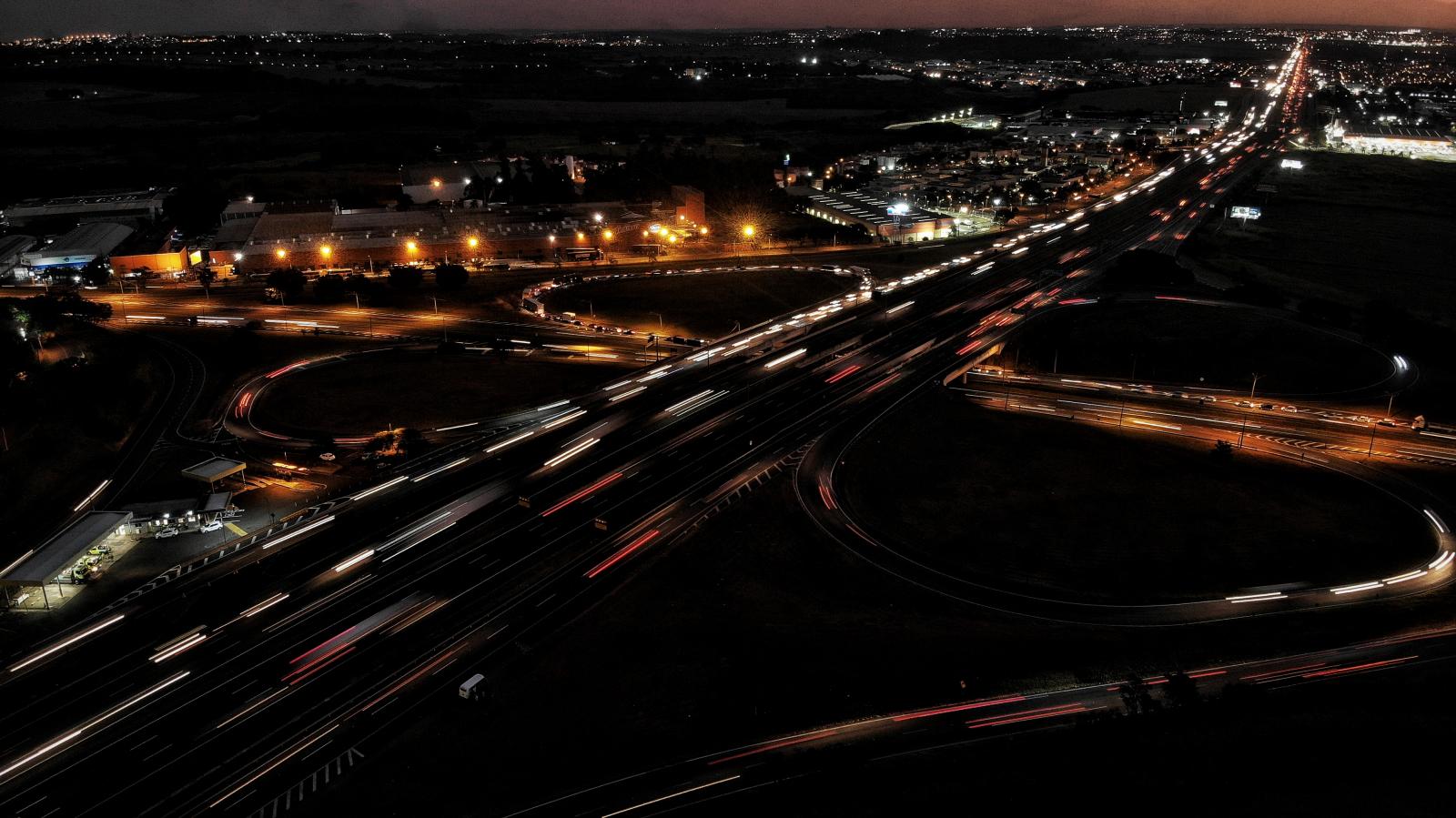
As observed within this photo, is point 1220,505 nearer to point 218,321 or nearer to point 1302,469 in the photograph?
point 1302,469

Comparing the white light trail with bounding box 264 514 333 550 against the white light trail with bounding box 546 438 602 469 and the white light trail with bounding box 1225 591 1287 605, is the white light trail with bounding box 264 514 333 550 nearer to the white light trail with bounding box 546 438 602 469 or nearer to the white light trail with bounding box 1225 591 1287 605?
the white light trail with bounding box 546 438 602 469

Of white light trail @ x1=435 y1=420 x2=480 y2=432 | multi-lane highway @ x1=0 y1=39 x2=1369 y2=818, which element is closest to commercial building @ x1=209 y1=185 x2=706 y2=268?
multi-lane highway @ x1=0 y1=39 x2=1369 y2=818

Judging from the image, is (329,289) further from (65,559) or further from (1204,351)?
(1204,351)

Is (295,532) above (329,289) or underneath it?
underneath

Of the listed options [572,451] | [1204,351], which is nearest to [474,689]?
[572,451]

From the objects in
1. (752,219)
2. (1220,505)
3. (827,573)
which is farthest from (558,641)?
(752,219)

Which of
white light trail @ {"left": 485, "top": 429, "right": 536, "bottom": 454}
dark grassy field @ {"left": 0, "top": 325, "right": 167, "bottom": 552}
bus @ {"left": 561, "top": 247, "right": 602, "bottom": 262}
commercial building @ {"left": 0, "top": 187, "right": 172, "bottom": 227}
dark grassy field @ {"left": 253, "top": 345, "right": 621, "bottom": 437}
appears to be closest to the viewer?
dark grassy field @ {"left": 0, "top": 325, "right": 167, "bottom": 552}

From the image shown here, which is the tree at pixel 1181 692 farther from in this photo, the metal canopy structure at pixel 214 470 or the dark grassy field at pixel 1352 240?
the dark grassy field at pixel 1352 240
